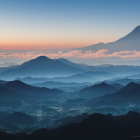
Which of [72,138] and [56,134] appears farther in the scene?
[56,134]

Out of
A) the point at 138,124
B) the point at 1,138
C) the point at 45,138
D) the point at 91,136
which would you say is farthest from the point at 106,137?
the point at 1,138

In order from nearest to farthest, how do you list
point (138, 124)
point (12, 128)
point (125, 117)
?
point (138, 124) < point (125, 117) < point (12, 128)

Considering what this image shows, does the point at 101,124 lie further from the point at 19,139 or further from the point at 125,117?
the point at 19,139

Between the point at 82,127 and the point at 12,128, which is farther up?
the point at 82,127

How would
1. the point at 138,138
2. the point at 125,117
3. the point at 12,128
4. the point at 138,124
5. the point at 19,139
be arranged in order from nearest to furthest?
1. the point at 138,138
2. the point at 19,139
3. the point at 138,124
4. the point at 125,117
5. the point at 12,128

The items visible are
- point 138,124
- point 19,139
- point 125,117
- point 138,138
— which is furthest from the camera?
point 125,117

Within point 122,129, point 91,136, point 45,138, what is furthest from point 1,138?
point 122,129

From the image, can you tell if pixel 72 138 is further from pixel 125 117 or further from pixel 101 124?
pixel 125 117
